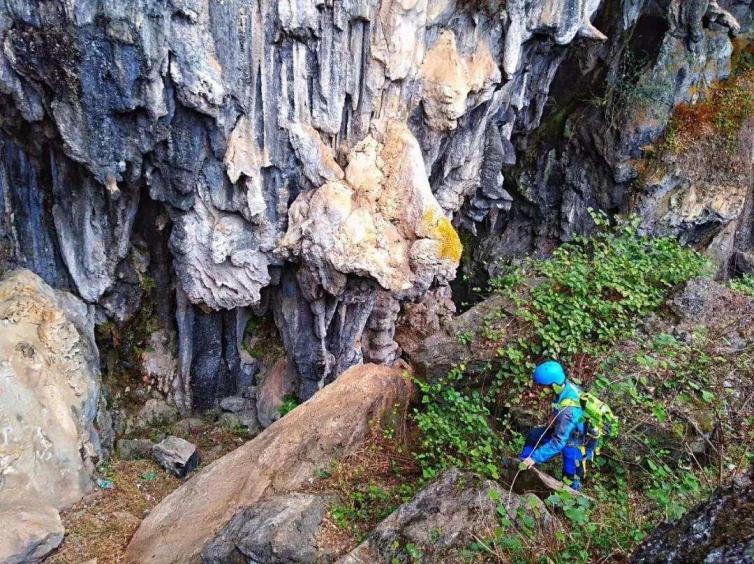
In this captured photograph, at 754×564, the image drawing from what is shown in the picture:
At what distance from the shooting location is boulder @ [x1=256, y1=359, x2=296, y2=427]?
32.6 ft

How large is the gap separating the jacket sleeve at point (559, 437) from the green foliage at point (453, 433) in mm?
461

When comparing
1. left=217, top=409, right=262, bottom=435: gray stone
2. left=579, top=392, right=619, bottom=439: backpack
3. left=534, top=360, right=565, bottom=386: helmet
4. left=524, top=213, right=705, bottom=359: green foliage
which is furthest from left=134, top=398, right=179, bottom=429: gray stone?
left=579, top=392, right=619, bottom=439: backpack

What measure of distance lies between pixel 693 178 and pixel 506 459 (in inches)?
462

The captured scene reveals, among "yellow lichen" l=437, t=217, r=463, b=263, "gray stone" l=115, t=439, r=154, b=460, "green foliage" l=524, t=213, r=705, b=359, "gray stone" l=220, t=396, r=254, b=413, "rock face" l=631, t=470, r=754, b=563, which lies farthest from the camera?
"gray stone" l=220, t=396, r=254, b=413

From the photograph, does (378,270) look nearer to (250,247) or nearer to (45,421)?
(250,247)

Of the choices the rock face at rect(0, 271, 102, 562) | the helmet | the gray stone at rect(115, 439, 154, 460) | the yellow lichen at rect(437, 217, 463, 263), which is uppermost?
the yellow lichen at rect(437, 217, 463, 263)

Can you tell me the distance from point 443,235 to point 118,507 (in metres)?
5.93

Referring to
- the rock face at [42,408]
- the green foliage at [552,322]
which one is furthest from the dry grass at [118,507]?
the green foliage at [552,322]

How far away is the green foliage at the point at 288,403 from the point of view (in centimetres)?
978

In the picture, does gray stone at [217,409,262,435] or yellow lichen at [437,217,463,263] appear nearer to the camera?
yellow lichen at [437,217,463,263]

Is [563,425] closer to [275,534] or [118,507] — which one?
[275,534]

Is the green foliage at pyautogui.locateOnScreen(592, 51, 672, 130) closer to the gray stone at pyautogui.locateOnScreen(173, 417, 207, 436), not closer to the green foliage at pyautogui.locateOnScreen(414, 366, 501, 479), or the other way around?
the green foliage at pyautogui.locateOnScreen(414, 366, 501, 479)

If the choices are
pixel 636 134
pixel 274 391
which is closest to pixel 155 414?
pixel 274 391

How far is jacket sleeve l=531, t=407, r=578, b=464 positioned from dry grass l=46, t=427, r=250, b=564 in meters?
4.72
